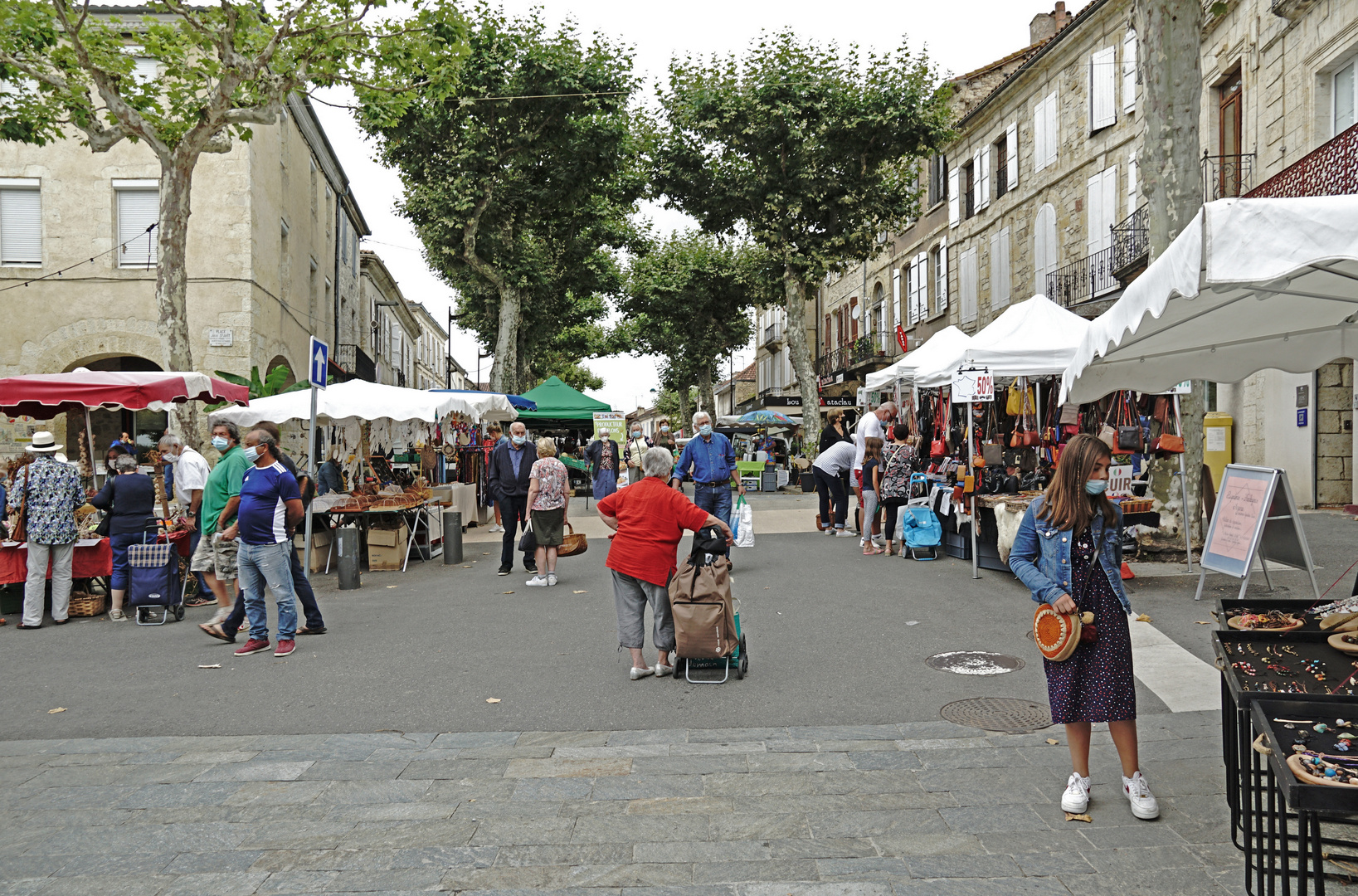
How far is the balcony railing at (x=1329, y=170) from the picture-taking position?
8.27 metres

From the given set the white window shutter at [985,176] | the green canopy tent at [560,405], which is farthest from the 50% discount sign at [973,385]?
the white window shutter at [985,176]

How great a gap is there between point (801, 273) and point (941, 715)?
63.6ft

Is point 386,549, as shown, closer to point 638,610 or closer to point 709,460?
point 709,460

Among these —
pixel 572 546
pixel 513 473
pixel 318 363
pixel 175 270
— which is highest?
pixel 175 270

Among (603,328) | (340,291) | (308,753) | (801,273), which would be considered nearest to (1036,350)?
(308,753)

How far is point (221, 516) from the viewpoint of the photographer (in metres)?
7.95

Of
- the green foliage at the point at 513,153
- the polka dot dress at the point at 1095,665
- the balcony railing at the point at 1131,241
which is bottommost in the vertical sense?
the polka dot dress at the point at 1095,665

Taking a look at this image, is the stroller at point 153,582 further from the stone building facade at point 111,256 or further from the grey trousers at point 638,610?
the stone building facade at point 111,256

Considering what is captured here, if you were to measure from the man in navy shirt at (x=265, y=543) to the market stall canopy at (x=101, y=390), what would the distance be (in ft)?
11.4

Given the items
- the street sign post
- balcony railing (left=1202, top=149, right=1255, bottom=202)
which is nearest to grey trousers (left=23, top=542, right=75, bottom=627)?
the street sign post

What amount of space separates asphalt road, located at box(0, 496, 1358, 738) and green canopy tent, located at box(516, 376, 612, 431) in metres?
12.7

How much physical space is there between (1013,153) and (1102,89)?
4395 mm

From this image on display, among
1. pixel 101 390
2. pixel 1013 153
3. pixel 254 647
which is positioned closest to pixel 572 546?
pixel 254 647

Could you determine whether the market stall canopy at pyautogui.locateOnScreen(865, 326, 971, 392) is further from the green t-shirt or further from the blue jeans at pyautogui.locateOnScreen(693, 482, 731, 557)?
the green t-shirt
